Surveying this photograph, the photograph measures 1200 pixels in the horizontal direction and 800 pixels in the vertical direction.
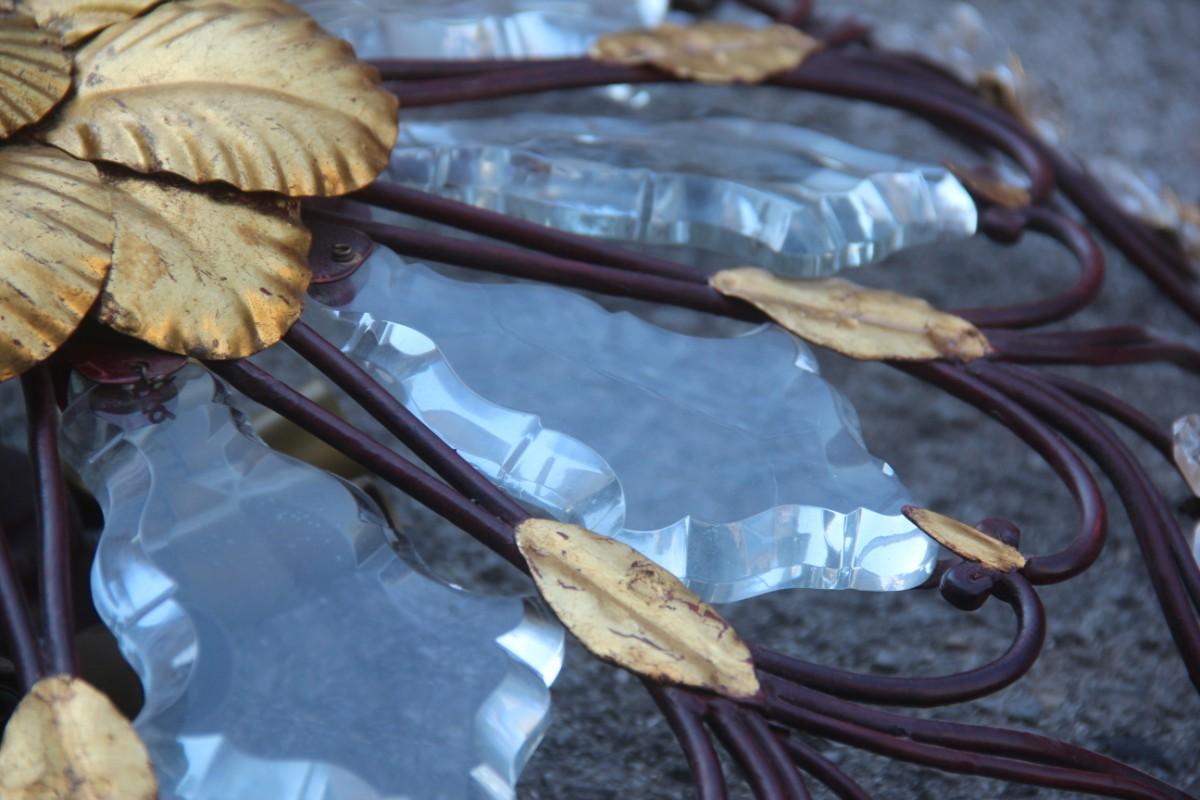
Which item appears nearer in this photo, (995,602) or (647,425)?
(647,425)

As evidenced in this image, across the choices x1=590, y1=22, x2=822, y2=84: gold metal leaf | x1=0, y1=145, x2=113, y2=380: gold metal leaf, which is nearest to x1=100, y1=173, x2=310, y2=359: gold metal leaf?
x1=0, y1=145, x2=113, y2=380: gold metal leaf

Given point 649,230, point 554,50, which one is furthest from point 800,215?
point 554,50

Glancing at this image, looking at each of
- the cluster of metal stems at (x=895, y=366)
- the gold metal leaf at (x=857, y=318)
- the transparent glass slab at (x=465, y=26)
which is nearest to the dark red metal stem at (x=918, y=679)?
the cluster of metal stems at (x=895, y=366)

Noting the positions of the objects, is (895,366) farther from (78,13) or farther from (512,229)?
(78,13)

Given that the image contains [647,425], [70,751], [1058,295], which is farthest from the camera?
[1058,295]

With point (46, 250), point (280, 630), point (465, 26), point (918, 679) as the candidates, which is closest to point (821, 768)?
point (918, 679)

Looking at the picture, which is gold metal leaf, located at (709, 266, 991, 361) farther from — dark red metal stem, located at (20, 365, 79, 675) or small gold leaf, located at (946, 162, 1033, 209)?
dark red metal stem, located at (20, 365, 79, 675)

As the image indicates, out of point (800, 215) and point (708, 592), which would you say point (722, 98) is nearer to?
point (800, 215)

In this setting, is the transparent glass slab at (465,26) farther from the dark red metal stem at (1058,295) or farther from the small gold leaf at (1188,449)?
the small gold leaf at (1188,449)
